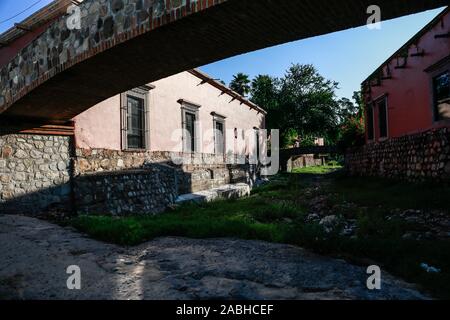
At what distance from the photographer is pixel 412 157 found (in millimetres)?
10172

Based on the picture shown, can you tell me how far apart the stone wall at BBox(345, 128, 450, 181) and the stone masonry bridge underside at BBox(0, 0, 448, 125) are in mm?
6010

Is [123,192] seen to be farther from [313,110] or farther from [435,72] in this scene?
[313,110]

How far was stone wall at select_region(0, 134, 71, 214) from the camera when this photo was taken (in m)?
6.80

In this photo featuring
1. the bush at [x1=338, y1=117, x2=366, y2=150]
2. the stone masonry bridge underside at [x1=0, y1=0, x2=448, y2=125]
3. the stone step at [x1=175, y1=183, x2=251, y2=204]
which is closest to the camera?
the stone masonry bridge underside at [x1=0, y1=0, x2=448, y2=125]

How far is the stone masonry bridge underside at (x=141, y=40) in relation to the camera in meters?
3.72

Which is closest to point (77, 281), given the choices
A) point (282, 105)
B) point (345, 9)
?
point (345, 9)

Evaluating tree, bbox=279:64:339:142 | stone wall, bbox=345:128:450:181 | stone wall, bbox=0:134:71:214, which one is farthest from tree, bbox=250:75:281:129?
stone wall, bbox=0:134:71:214

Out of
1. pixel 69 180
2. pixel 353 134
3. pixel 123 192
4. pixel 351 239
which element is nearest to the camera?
pixel 351 239

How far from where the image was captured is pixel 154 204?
30.3ft

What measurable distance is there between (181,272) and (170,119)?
9364 mm

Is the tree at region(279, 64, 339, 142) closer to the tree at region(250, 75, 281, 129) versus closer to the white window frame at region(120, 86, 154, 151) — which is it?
the tree at region(250, 75, 281, 129)

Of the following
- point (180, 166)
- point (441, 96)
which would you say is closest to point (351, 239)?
point (441, 96)

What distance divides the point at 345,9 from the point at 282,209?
190 inches

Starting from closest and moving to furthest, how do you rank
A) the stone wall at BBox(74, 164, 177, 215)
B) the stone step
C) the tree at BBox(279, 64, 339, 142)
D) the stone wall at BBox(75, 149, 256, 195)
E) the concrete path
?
the concrete path, the stone wall at BBox(74, 164, 177, 215), the stone wall at BBox(75, 149, 256, 195), the stone step, the tree at BBox(279, 64, 339, 142)
